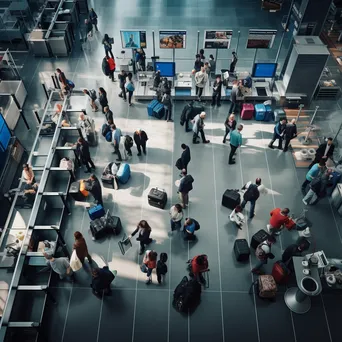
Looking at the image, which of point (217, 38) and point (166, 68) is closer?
point (217, 38)

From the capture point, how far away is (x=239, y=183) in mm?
11594

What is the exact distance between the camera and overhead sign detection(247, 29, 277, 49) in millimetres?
13672

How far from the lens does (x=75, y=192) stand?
10.8 m

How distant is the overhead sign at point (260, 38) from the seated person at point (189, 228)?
28.5 feet

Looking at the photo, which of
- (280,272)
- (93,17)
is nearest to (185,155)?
(280,272)

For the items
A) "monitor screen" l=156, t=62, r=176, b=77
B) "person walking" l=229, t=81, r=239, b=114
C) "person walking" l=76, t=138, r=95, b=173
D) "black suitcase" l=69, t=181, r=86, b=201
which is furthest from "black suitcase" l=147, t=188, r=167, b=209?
"monitor screen" l=156, t=62, r=176, b=77

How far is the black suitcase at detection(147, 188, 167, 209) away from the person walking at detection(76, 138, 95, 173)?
98.6 inches

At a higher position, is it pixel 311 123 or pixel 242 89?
pixel 242 89

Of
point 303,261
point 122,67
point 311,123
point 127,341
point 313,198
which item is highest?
point 122,67

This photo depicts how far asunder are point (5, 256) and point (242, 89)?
1076cm

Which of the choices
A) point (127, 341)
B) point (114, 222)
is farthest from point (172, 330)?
point (114, 222)

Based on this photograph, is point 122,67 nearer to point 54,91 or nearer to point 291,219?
point 54,91

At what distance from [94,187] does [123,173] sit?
4.95 feet

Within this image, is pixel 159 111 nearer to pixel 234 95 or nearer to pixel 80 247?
pixel 234 95
